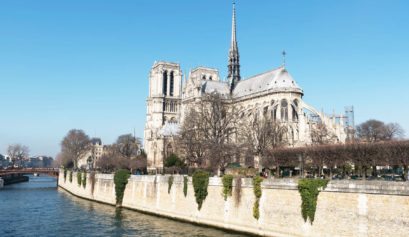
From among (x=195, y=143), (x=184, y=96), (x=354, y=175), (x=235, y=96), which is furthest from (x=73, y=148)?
(x=354, y=175)

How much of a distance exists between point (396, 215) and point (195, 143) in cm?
2677

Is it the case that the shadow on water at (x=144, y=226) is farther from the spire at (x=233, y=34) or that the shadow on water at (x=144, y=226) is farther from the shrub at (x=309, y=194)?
the spire at (x=233, y=34)

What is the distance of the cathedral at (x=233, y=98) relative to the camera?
58188mm

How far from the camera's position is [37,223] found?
31266 mm

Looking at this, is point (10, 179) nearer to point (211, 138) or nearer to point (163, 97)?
point (163, 97)

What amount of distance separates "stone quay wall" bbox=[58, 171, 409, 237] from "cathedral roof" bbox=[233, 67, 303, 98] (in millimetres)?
29366

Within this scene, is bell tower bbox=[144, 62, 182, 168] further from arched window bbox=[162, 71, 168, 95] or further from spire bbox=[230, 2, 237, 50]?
spire bbox=[230, 2, 237, 50]

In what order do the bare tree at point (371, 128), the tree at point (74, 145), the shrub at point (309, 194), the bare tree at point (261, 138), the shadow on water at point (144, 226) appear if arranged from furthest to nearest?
the tree at point (74, 145) < the bare tree at point (371, 128) < the bare tree at point (261, 138) < the shadow on water at point (144, 226) < the shrub at point (309, 194)

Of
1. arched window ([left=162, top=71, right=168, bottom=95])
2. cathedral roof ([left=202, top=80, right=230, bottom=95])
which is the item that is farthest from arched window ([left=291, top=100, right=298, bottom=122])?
arched window ([left=162, top=71, right=168, bottom=95])

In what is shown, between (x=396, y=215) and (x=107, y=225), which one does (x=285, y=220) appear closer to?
(x=396, y=215)

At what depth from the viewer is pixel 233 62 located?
77.9m

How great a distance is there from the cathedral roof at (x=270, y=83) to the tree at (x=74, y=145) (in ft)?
125

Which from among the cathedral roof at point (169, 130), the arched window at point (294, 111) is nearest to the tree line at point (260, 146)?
the arched window at point (294, 111)

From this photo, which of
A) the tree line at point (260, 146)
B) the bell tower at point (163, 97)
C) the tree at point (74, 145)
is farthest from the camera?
the tree at point (74, 145)
